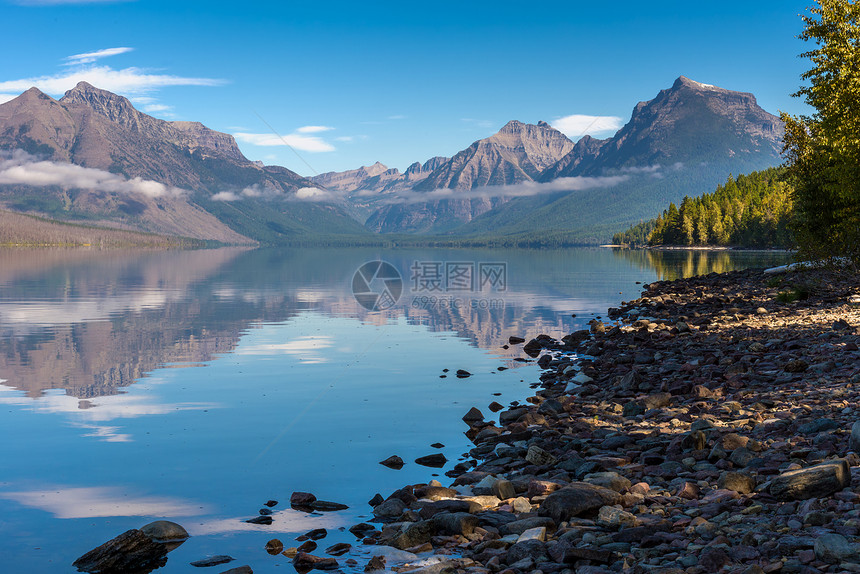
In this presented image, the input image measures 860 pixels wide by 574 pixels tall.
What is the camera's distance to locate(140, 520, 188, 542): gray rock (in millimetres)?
13633

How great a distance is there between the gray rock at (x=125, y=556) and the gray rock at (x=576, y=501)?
7.43 metres

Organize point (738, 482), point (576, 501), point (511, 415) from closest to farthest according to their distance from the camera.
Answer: point (738, 482) < point (576, 501) < point (511, 415)

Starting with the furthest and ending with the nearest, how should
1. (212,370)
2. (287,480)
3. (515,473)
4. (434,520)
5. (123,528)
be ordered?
1. (212,370)
2. (287,480)
3. (515,473)
4. (123,528)
5. (434,520)

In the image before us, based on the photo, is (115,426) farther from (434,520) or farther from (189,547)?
Result: (434,520)

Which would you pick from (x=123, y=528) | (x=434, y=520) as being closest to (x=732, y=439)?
(x=434, y=520)

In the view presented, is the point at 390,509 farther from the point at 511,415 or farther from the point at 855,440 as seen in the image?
the point at 855,440

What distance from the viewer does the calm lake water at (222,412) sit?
15.0m

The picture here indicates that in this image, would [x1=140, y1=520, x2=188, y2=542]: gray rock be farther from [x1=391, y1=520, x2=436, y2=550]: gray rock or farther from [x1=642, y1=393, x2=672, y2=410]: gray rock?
[x1=642, y1=393, x2=672, y2=410]: gray rock

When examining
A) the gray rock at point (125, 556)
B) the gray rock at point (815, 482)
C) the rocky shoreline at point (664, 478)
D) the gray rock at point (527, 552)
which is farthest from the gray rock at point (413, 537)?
the gray rock at point (815, 482)

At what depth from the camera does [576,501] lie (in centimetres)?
1272

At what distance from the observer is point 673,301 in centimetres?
5681

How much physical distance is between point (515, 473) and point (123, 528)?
891 centimetres

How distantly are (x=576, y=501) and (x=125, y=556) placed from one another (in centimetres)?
852

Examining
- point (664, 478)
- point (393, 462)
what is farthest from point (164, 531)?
point (664, 478)
